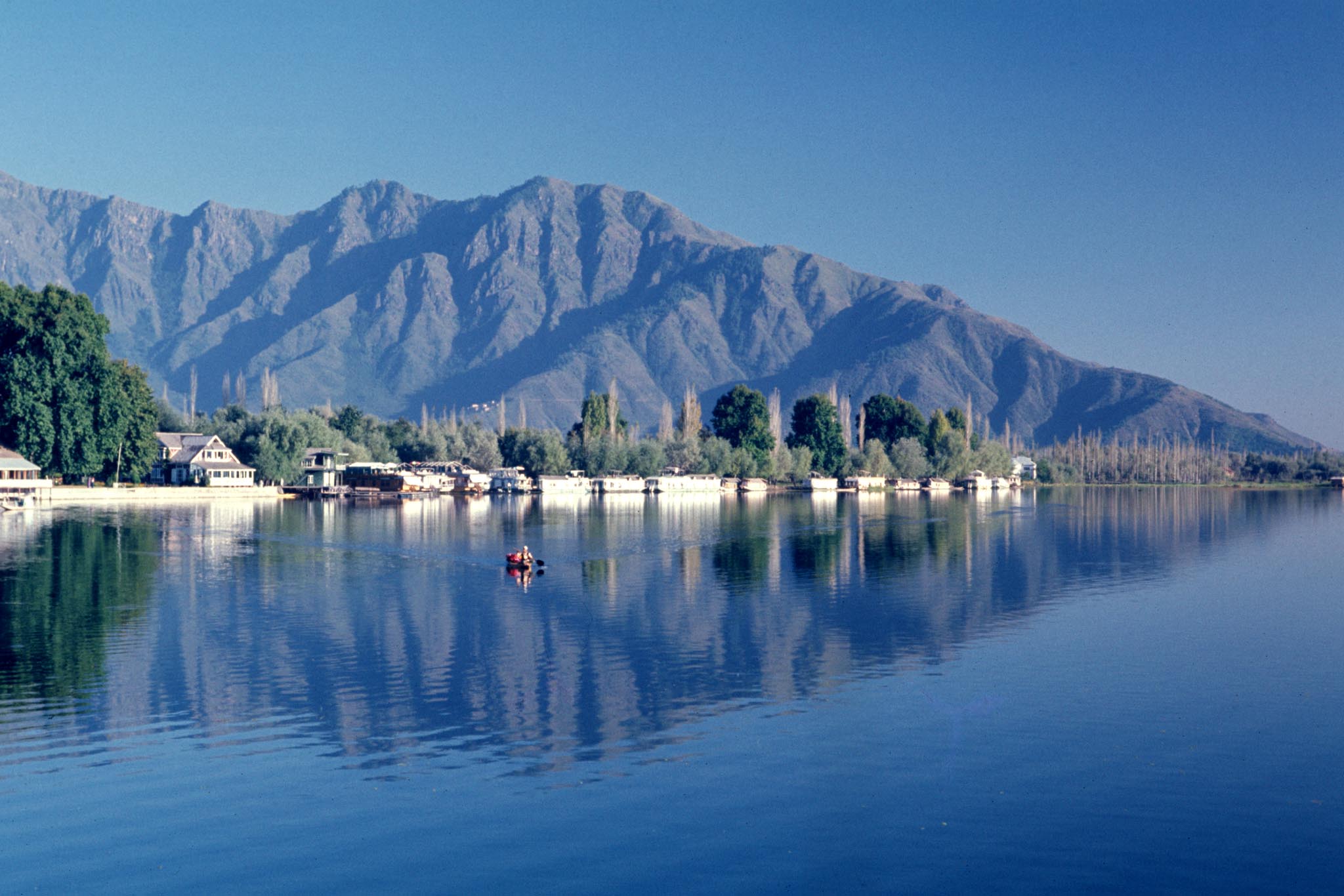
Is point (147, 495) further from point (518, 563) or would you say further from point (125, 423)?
point (518, 563)

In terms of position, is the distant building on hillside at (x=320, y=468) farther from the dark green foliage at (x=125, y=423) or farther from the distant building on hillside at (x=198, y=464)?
the dark green foliage at (x=125, y=423)

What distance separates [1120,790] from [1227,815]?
2.22m

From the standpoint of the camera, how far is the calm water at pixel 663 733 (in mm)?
21172

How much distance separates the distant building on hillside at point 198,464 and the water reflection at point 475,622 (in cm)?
6520

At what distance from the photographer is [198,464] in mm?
170750

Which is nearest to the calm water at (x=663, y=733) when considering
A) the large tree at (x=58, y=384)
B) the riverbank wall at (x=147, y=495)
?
the large tree at (x=58, y=384)

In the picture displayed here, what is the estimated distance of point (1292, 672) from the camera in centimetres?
3916

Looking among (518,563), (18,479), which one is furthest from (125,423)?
(518,563)

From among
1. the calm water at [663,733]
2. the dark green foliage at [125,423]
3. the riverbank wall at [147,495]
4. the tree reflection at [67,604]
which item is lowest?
the calm water at [663,733]

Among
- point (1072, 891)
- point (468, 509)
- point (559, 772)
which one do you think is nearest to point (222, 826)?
point (559, 772)

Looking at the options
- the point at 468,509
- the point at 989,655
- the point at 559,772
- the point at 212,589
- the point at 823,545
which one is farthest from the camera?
the point at 468,509

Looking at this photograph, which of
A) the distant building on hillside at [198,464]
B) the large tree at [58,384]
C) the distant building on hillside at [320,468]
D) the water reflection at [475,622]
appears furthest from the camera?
the distant building on hillside at [320,468]

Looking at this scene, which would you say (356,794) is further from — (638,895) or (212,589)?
(212,589)

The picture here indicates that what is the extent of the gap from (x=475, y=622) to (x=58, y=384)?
109315 mm
